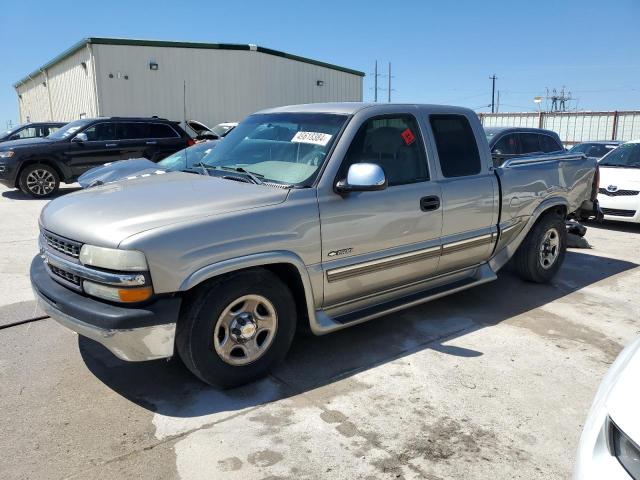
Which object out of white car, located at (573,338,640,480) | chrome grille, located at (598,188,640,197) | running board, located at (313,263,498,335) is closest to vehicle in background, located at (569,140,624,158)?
chrome grille, located at (598,188,640,197)

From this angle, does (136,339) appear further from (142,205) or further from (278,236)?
(278,236)

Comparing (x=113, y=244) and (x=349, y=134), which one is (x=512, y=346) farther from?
(x=113, y=244)

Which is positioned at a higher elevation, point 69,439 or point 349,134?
point 349,134

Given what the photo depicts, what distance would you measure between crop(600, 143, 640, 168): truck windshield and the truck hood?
890 centimetres

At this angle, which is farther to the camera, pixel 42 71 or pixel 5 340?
pixel 42 71

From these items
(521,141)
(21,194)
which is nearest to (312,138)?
(521,141)

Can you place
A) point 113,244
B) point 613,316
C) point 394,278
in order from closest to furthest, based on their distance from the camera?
1. point 113,244
2. point 394,278
3. point 613,316

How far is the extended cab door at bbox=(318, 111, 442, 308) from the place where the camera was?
142 inches

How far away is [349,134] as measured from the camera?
3.76m

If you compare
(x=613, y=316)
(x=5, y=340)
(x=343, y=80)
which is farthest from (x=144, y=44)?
(x=613, y=316)

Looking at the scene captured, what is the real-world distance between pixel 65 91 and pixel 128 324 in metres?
25.7

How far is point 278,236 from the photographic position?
3.30 meters

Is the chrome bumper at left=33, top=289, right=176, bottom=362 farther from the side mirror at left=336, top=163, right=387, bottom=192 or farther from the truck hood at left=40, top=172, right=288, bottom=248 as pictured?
the side mirror at left=336, top=163, right=387, bottom=192

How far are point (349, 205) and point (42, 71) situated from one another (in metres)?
31.0
